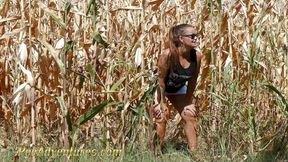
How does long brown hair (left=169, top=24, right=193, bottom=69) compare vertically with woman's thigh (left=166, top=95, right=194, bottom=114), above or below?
above

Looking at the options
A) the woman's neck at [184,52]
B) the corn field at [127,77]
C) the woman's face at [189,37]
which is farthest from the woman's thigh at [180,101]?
the woman's face at [189,37]

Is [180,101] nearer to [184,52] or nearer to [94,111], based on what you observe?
[184,52]

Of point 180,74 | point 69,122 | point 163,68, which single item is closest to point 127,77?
point 163,68

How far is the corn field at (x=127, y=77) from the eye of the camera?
3.47 m

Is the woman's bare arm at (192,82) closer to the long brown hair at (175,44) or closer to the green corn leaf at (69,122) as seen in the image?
the long brown hair at (175,44)

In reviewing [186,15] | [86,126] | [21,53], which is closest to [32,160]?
[21,53]

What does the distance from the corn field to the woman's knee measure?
0.37 feet

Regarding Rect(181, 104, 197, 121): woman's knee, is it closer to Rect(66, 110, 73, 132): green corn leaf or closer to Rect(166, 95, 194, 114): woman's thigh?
Rect(166, 95, 194, 114): woman's thigh

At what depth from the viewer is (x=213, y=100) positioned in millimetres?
4039

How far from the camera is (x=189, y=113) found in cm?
390

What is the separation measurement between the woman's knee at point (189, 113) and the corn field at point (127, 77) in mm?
113

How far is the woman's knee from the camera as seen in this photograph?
389 centimetres

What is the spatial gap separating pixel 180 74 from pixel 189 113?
0.86 feet

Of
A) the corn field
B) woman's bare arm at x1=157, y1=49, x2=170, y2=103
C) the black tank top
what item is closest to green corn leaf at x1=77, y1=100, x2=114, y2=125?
the corn field
